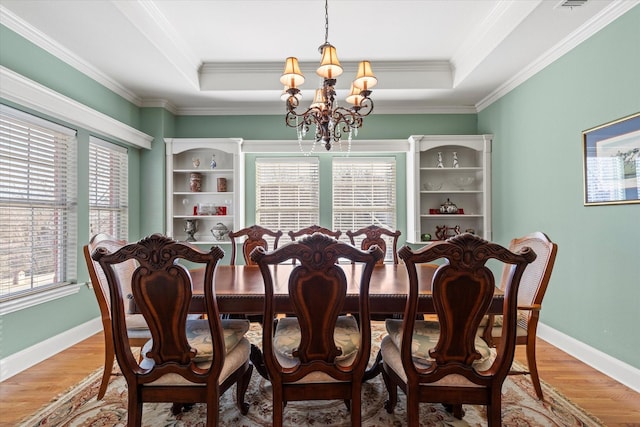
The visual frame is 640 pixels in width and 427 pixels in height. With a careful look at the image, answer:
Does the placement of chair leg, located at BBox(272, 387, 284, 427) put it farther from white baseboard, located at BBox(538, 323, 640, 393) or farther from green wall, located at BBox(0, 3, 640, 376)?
white baseboard, located at BBox(538, 323, 640, 393)

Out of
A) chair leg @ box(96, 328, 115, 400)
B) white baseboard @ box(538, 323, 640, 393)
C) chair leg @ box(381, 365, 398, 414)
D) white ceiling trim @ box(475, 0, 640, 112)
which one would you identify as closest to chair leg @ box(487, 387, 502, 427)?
chair leg @ box(381, 365, 398, 414)

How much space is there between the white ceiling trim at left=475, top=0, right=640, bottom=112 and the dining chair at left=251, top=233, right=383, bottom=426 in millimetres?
2572

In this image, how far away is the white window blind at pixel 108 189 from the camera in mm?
3465

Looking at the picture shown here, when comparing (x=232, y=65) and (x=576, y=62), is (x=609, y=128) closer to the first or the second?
(x=576, y=62)

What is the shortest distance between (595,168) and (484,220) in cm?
165

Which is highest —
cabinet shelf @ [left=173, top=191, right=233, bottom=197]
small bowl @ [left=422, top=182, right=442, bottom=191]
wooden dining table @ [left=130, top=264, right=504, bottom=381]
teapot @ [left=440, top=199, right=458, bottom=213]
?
small bowl @ [left=422, top=182, right=442, bottom=191]

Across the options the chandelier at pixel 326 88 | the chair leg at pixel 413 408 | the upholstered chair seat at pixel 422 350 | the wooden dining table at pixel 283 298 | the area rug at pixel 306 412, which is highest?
the chandelier at pixel 326 88

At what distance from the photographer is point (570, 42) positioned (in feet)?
9.19

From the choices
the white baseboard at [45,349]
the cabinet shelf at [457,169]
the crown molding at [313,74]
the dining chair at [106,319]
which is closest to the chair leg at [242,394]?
the dining chair at [106,319]

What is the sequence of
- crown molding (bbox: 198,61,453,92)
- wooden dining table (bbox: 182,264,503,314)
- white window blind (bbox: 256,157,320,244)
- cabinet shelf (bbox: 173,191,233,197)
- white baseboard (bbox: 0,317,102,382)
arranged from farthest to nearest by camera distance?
white window blind (bbox: 256,157,320,244), cabinet shelf (bbox: 173,191,233,197), crown molding (bbox: 198,61,453,92), white baseboard (bbox: 0,317,102,382), wooden dining table (bbox: 182,264,503,314)

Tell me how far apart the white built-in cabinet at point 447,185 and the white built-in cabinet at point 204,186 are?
7.38 ft

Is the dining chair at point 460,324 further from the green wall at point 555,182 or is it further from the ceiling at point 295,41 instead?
the ceiling at point 295,41

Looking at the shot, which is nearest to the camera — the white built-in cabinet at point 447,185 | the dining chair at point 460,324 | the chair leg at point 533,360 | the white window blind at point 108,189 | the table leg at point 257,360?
the dining chair at point 460,324

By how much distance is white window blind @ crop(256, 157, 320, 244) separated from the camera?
4.64 meters
